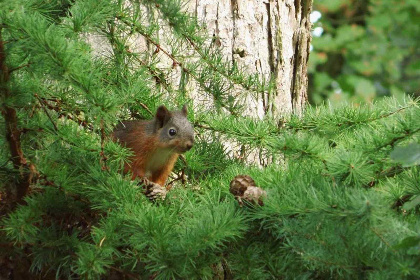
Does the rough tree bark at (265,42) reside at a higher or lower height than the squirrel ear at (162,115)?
higher

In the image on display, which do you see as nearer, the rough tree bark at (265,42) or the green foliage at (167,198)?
the green foliage at (167,198)

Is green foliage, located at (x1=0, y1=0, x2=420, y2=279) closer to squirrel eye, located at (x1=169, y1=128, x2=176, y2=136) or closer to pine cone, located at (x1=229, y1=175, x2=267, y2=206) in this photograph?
pine cone, located at (x1=229, y1=175, x2=267, y2=206)

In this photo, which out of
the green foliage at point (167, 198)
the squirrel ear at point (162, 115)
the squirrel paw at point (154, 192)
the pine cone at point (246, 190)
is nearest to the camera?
the green foliage at point (167, 198)

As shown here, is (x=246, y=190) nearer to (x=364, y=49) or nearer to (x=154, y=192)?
(x=154, y=192)

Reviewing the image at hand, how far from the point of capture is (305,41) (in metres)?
2.82

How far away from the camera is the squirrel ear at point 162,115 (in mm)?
2197

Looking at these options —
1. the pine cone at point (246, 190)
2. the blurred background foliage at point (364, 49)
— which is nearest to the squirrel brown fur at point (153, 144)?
the pine cone at point (246, 190)

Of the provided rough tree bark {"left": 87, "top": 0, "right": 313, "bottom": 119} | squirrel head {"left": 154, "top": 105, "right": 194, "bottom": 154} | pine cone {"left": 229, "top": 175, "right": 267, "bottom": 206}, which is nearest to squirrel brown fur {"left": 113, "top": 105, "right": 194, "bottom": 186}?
squirrel head {"left": 154, "top": 105, "right": 194, "bottom": 154}

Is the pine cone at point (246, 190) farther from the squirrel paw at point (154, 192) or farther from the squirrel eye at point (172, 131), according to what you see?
the squirrel eye at point (172, 131)

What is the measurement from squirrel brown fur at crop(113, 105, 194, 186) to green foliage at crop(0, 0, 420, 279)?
36cm

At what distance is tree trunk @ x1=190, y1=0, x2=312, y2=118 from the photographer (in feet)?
8.53

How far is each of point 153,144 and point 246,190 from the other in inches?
31.7

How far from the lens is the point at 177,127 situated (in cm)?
220

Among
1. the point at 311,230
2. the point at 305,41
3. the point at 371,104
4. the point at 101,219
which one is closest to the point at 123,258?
the point at 101,219
